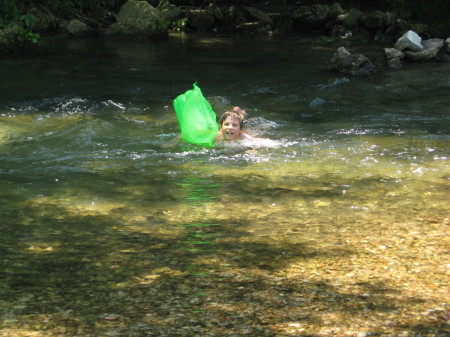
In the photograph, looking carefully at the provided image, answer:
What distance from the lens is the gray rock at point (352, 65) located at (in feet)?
40.2

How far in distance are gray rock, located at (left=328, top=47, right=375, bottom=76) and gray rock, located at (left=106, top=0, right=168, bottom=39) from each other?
26.1 ft

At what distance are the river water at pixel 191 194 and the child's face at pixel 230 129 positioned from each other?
0.26 meters

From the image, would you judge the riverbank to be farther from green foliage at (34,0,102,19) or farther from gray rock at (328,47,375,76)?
gray rock at (328,47,375,76)

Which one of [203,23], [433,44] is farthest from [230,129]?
[203,23]

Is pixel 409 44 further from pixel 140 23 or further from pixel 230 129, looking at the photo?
pixel 140 23

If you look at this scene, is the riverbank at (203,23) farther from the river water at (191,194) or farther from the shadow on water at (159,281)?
the shadow on water at (159,281)

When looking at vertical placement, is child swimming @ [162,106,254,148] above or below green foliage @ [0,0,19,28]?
below

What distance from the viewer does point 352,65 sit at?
12.3 meters

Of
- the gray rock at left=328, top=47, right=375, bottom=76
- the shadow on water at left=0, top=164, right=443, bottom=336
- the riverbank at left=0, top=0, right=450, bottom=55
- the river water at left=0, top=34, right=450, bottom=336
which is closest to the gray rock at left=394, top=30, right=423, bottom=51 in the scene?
the gray rock at left=328, top=47, right=375, bottom=76

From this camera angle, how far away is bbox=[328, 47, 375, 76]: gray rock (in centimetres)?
1227

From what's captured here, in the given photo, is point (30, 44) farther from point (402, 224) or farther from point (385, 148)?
point (402, 224)

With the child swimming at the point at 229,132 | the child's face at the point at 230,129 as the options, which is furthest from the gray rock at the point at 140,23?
the child's face at the point at 230,129

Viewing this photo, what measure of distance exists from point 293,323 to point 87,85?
918 cm

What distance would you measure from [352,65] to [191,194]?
8.23 metres
